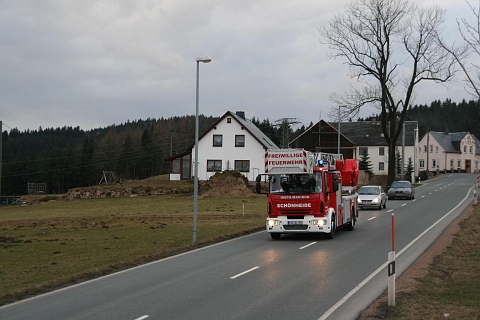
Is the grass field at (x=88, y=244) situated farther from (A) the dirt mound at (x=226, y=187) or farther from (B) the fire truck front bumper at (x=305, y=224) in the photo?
(A) the dirt mound at (x=226, y=187)

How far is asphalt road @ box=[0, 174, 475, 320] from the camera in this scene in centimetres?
978

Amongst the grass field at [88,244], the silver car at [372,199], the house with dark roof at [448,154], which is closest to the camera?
the grass field at [88,244]

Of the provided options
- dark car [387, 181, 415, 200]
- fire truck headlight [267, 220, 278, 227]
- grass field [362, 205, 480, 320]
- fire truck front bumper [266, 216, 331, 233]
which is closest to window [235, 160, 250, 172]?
dark car [387, 181, 415, 200]

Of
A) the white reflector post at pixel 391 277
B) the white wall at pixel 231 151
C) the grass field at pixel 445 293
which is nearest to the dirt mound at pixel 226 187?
the white wall at pixel 231 151

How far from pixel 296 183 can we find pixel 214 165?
50.2m

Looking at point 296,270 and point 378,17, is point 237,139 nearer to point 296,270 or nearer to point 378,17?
point 378,17

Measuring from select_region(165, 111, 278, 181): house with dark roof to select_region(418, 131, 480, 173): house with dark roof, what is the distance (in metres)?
55.9

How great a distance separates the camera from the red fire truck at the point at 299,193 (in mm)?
20875

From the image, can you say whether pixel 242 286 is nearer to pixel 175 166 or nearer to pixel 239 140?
pixel 239 140

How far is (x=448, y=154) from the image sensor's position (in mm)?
117500

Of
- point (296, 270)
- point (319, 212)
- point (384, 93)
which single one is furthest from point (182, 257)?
point (384, 93)

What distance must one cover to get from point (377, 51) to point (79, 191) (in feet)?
116

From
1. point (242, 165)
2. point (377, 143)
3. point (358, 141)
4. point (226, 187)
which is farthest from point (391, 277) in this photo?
point (358, 141)

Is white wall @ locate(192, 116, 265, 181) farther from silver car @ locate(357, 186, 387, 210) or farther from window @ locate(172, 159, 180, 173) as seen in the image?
silver car @ locate(357, 186, 387, 210)
